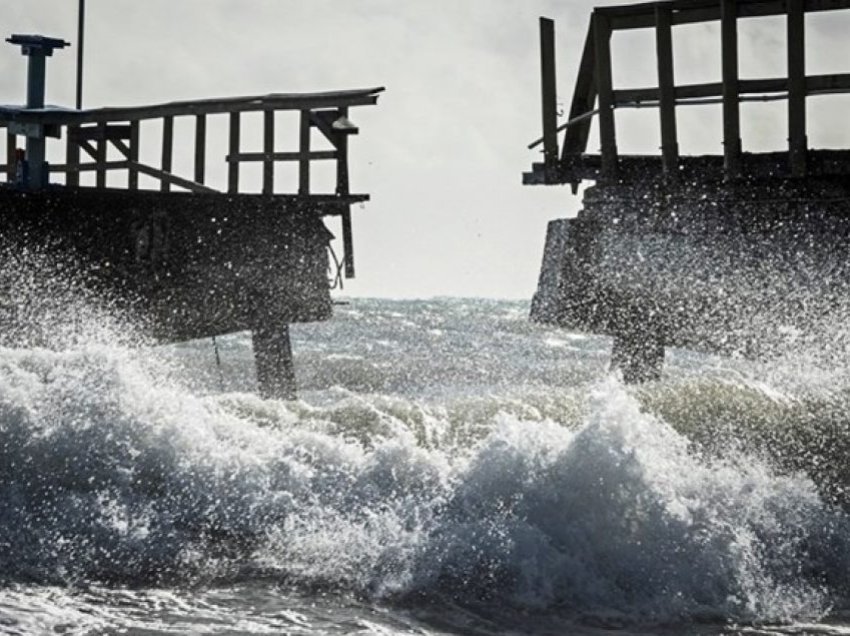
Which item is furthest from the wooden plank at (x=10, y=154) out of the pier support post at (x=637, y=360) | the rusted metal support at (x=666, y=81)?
the rusted metal support at (x=666, y=81)

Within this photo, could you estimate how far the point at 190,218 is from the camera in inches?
622

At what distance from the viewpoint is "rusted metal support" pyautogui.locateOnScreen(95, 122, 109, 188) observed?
55.0 feet

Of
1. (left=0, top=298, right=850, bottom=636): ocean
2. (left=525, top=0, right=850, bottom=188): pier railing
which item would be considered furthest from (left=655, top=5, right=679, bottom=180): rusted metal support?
(left=0, top=298, right=850, bottom=636): ocean

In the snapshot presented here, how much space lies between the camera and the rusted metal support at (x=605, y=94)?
12992 mm

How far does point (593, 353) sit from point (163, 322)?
27709 millimetres

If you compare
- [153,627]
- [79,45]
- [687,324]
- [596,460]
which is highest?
[79,45]

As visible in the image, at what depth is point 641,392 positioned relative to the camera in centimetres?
1433

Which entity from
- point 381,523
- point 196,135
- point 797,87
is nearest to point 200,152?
point 196,135

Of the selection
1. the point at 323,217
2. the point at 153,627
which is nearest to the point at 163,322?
the point at 323,217

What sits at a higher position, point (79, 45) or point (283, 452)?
point (79, 45)

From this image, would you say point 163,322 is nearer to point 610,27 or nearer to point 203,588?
point 610,27

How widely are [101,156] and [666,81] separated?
6.78 m

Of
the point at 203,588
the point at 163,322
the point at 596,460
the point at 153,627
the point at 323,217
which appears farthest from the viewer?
the point at 323,217

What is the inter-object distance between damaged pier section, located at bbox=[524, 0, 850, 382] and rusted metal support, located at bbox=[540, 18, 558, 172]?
0.04 ft
